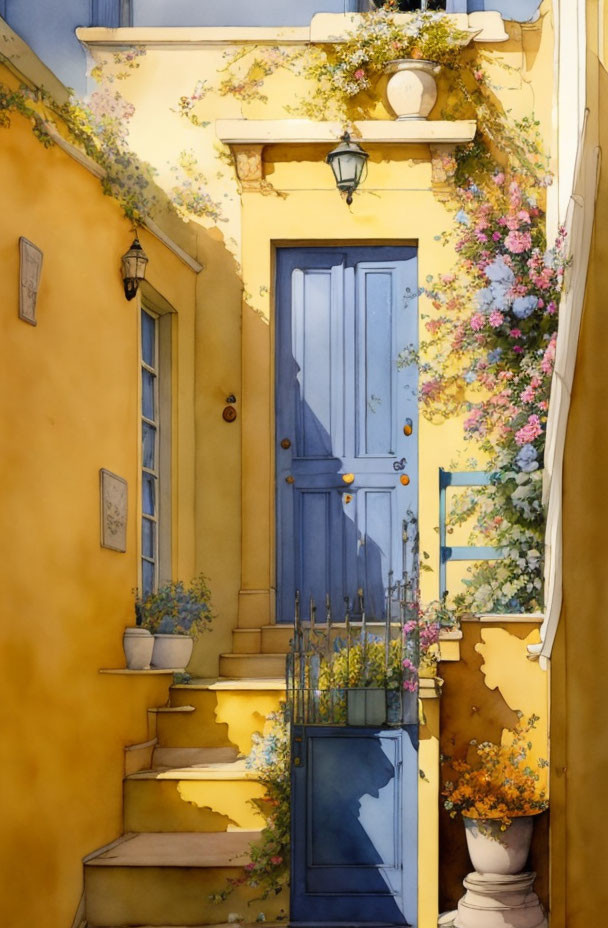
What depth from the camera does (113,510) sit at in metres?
7.07

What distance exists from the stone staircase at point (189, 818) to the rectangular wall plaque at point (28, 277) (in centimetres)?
227

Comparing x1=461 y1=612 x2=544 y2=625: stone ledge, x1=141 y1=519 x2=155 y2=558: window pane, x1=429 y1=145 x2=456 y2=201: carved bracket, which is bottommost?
x1=461 y1=612 x2=544 y2=625: stone ledge

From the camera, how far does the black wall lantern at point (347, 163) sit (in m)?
8.27

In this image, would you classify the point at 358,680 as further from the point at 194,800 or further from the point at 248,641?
the point at 248,641

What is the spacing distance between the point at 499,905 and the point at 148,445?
3.23 m

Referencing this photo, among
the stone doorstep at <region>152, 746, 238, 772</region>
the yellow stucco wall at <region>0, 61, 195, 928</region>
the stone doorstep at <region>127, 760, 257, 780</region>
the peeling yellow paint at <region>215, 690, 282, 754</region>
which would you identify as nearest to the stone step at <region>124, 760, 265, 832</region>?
the stone doorstep at <region>127, 760, 257, 780</region>

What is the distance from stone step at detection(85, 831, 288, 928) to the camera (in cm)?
632

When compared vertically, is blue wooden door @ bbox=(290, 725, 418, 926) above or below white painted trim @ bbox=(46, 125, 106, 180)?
below

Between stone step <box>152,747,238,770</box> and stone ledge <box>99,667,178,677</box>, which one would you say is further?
stone step <box>152,747,238,770</box>

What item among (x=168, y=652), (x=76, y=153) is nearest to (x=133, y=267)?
(x=76, y=153)

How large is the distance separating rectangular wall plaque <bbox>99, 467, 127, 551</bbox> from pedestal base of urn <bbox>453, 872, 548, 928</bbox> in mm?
2278

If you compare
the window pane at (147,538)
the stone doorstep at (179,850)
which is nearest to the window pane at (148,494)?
the window pane at (147,538)

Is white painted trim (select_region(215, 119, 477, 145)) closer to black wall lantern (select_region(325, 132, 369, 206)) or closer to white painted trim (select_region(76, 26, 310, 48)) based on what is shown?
black wall lantern (select_region(325, 132, 369, 206))

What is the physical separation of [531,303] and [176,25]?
280 cm
